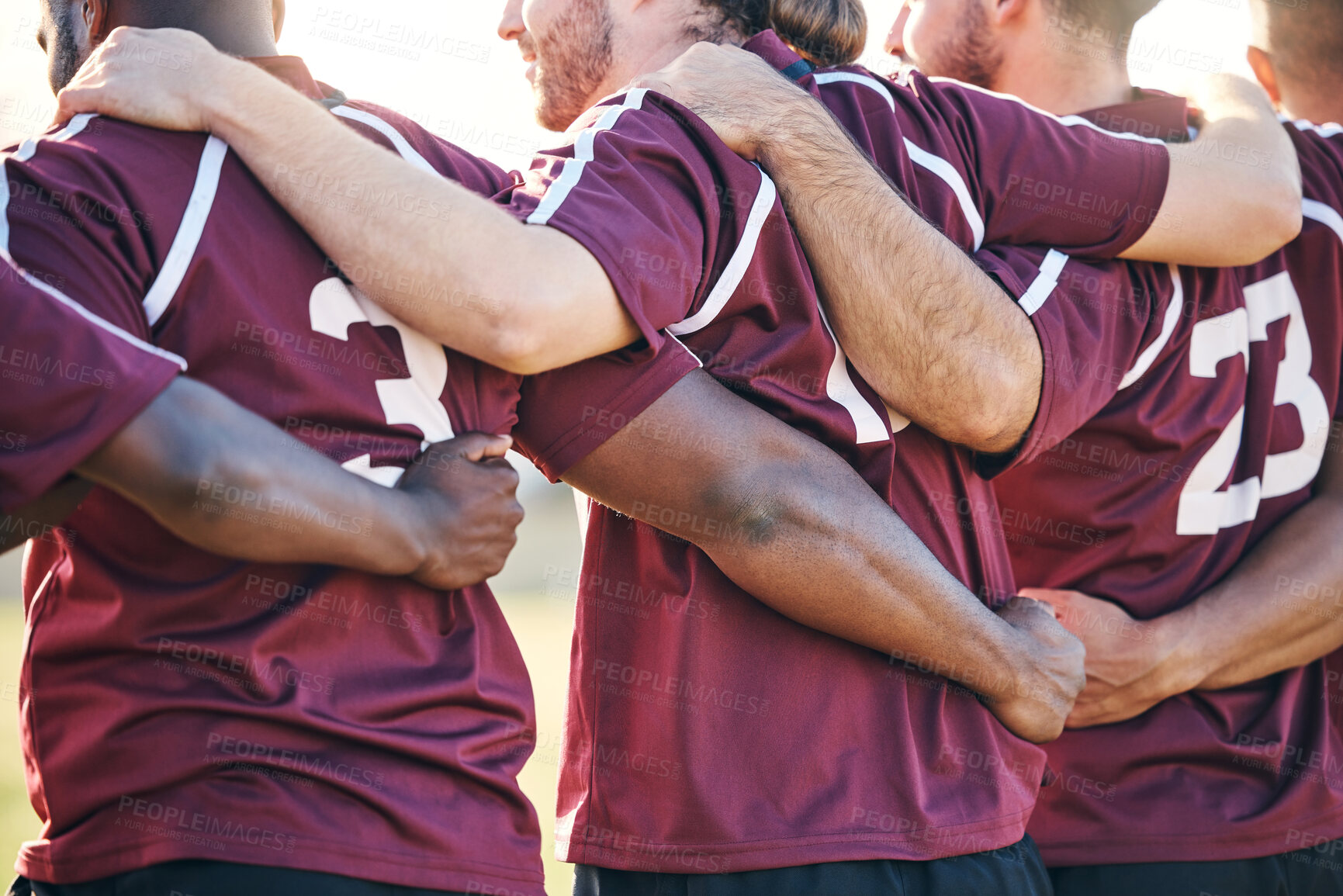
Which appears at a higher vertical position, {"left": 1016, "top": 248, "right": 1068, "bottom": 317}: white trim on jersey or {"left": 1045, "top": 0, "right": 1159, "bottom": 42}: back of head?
{"left": 1045, "top": 0, "right": 1159, "bottom": 42}: back of head

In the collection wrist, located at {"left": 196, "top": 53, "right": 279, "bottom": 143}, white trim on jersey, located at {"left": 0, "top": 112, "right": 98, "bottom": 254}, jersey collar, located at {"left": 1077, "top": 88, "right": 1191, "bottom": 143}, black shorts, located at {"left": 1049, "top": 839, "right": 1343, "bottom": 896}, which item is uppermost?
wrist, located at {"left": 196, "top": 53, "right": 279, "bottom": 143}

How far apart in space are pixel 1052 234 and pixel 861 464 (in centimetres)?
68

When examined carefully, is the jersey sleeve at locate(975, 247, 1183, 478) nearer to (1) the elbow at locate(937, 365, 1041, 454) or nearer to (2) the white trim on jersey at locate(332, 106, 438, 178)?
(1) the elbow at locate(937, 365, 1041, 454)

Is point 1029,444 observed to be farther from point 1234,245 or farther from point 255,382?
point 255,382

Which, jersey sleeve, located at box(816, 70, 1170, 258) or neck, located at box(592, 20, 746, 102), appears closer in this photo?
jersey sleeve, located at box(816, 70, 1170, 258)

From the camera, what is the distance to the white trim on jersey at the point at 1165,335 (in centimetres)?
252

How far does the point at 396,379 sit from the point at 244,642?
446 mm

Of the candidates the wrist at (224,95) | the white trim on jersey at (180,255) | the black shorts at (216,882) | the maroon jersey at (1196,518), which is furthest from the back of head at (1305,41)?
the black shorts at (216,882)

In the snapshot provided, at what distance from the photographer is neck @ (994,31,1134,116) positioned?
306 cm

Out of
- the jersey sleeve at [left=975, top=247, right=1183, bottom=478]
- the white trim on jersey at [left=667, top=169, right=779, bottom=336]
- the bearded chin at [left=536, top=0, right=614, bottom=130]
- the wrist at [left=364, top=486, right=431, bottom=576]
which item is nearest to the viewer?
the wrist at [left=364, top=486, right=431, bottom=576]

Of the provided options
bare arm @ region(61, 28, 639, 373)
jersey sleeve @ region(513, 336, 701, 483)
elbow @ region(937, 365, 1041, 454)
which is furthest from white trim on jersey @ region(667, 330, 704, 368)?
elbow @ region(937, 365, 1041, 454)

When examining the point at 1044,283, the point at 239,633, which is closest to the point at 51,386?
the point at 239,633

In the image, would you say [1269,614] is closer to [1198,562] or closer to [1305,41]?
[1198,562]

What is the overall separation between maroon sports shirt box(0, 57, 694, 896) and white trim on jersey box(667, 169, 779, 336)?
0.52 meters
